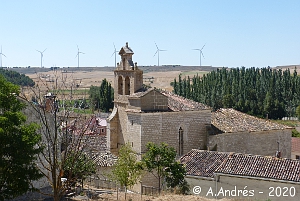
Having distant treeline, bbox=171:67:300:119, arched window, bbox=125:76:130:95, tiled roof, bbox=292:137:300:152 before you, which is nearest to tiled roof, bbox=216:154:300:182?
arched window, bbox=125:76:130:95

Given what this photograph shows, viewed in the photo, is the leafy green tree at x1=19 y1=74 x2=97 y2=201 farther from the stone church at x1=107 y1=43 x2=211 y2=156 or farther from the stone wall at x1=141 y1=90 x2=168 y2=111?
the stone wall at x1=141 y1=90 x2=168 y2=111

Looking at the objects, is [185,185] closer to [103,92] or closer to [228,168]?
[228,168]

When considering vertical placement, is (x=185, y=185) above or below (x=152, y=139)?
below

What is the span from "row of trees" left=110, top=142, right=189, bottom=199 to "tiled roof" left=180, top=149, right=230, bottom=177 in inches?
38.6

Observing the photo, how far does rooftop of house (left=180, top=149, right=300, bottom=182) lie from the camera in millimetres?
21406

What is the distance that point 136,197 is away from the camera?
68.2ft

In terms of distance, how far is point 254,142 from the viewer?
3047 centimetres

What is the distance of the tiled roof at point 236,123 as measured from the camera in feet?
98.5

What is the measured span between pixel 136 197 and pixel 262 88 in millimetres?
72453

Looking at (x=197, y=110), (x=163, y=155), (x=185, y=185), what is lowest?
(x=185, y=185)

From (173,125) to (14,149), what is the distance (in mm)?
13161

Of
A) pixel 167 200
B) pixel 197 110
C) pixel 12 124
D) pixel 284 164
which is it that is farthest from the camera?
pixel 197 110

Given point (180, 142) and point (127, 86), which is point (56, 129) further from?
point (127, 86)

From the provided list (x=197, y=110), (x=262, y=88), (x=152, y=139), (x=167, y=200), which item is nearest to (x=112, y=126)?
(x=152, y=139)
